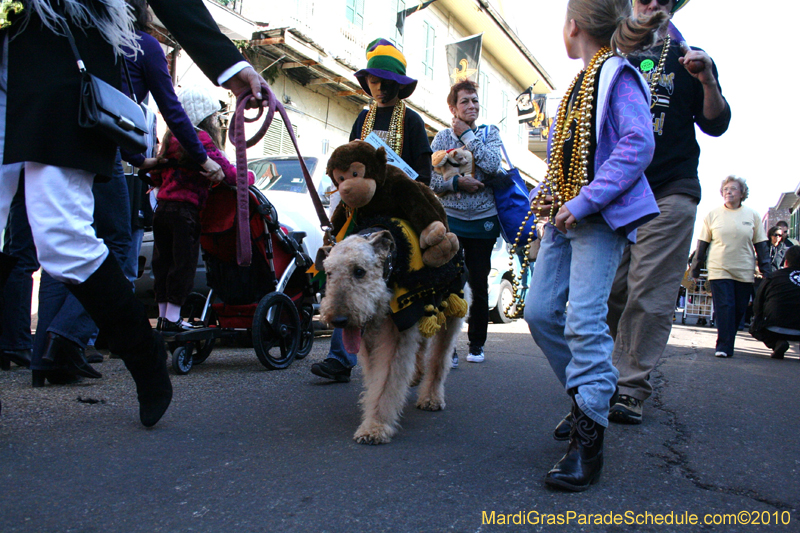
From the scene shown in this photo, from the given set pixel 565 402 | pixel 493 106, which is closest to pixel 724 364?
pixel 565 402

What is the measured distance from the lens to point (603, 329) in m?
2.41

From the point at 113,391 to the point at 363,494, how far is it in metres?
2.14

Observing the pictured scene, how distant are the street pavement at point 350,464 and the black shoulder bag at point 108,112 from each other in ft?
4.16

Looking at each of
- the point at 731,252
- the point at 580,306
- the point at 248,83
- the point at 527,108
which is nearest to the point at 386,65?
the point at 248,83

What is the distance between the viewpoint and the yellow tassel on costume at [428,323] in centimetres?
300

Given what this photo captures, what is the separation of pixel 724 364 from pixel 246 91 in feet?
18.9

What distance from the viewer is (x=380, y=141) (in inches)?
154

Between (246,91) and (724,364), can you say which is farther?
(724,364)

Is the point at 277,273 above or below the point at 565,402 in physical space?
above

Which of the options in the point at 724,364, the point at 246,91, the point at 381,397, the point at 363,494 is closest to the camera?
the point at 363,494

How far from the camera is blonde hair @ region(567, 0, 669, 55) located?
241 centimetres

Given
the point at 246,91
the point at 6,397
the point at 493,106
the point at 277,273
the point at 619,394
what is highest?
the point at 493,106

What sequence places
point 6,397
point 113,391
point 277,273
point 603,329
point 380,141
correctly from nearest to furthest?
1. point 603,329
2. point 6,397
3. point 113,391
4. point 380,141
5. point 277,273

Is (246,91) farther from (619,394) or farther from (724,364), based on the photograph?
(724,364)
